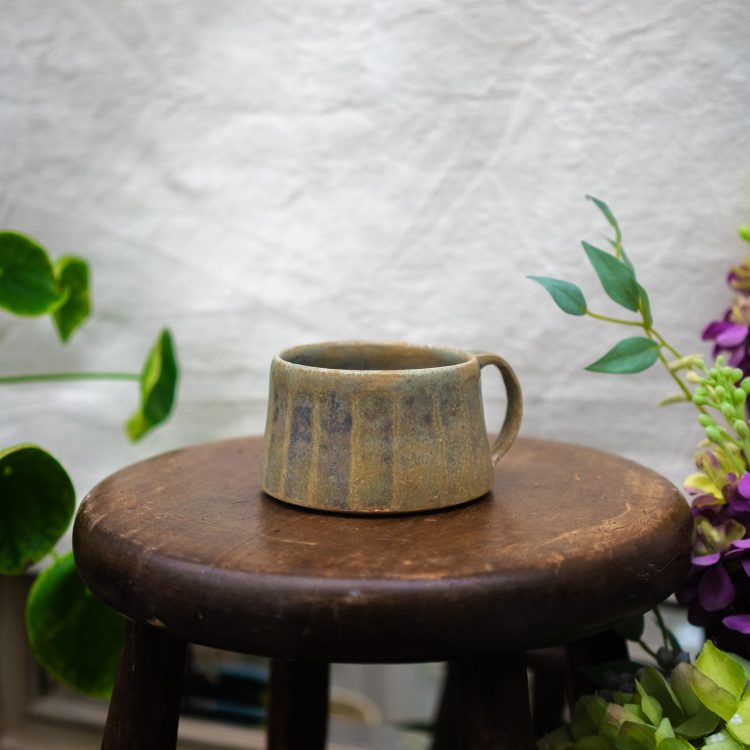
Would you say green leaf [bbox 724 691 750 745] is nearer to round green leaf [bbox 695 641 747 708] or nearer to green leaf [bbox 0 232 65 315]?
round green leaf [bbox 695 641 747 708]

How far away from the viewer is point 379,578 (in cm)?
42

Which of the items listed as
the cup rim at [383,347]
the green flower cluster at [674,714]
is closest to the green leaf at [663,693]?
the green flower cluster at [674,714]

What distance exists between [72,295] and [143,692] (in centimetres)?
48

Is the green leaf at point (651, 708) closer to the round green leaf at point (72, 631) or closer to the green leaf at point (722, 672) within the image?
the green leaf at point (722, 672)

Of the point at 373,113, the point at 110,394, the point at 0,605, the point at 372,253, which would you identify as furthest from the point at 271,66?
the point at 0,605

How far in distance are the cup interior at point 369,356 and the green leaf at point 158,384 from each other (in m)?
0.22

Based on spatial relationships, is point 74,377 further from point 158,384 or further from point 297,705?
point 297,705

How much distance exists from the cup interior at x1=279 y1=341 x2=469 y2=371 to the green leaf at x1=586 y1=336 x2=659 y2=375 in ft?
0.39

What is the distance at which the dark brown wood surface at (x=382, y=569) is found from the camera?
0.42m

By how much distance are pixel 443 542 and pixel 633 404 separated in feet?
1.38

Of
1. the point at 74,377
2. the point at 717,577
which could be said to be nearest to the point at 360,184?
the point at 74,377

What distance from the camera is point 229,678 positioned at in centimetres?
113

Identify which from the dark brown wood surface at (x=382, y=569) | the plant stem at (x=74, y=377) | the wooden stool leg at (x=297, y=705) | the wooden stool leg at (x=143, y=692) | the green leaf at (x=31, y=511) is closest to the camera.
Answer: the dark brown wood surface at (x=382, y=569)

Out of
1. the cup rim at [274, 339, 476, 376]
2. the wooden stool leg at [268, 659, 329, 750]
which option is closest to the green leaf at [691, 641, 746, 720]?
the cup rim at [274, 339, 476, 376]
